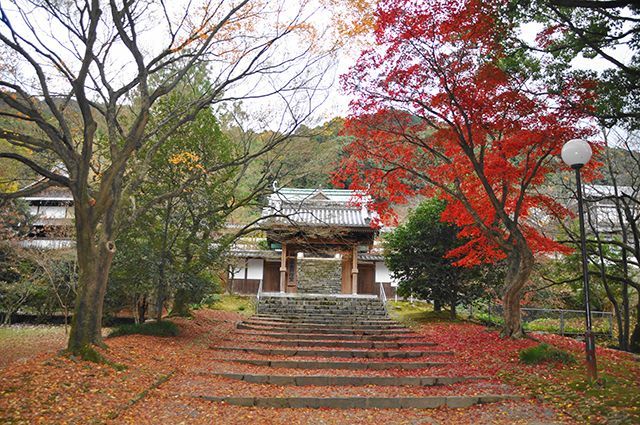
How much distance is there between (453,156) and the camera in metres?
11.5

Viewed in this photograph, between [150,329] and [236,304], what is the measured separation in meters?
11.0

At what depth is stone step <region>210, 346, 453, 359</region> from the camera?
10.1 metres

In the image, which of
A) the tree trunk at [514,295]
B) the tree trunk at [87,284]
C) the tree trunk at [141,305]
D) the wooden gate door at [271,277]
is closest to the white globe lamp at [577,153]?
the tree trunk at [514,295]

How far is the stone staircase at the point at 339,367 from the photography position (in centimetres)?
645

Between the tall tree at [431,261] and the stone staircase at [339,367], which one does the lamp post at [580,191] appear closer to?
the stone staircase at [339,367]

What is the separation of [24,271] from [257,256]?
11.2m

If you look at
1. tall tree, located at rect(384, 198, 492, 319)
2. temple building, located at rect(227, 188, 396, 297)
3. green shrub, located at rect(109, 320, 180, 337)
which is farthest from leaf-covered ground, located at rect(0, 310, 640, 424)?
temple building, located at rect(227, 188, 396, 297)

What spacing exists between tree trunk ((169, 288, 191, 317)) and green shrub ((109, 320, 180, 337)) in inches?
43.7

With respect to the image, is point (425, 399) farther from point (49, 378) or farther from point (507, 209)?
point (507, 209)

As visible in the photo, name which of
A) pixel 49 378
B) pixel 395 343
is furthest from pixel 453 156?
pixel 49 378

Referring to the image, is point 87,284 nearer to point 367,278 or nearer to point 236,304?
point 236,304

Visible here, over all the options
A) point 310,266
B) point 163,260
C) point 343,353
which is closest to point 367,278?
point 310,266

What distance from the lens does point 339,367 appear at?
9023 mm

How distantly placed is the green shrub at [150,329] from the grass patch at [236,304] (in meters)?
6.93
